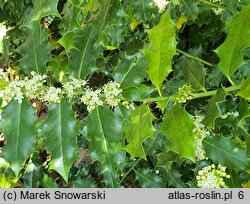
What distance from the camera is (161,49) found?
196 cm

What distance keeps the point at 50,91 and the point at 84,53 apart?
38 cm

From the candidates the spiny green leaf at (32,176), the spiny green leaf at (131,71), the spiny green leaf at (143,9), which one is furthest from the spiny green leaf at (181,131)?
the spiny green leaf at (32,176)

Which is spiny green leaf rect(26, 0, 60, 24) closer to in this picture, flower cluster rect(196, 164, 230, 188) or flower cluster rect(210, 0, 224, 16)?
flower cluster rect(196, 164, 230, 188)

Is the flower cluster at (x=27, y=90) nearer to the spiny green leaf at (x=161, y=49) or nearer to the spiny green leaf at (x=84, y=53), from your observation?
the spiny green leaf at (x=84, y=53)

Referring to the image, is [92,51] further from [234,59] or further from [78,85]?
[234,59]

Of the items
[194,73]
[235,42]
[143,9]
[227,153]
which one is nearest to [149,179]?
Result: [227,153]

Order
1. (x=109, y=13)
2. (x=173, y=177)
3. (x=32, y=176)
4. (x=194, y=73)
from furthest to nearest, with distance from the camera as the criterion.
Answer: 1. (x=32, y=176)
2. (x=173, y=177)
3. (x=194, y=73)
4. (x=109, y=13)

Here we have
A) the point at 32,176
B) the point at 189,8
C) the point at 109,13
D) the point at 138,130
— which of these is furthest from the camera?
the point at 32,176

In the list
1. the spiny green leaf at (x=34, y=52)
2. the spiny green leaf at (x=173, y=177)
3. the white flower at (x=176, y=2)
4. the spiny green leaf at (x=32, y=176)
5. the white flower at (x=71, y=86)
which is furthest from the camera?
the spiny green leaf at (x=32, y=176)

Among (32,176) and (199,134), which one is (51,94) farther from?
(32,176)

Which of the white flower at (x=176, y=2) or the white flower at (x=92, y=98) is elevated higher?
the white flower at (x=176, y=2)

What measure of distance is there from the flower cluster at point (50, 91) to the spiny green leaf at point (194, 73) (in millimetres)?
448

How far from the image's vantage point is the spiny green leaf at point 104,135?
203 centimetres

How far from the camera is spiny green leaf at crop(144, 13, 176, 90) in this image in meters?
1.87
